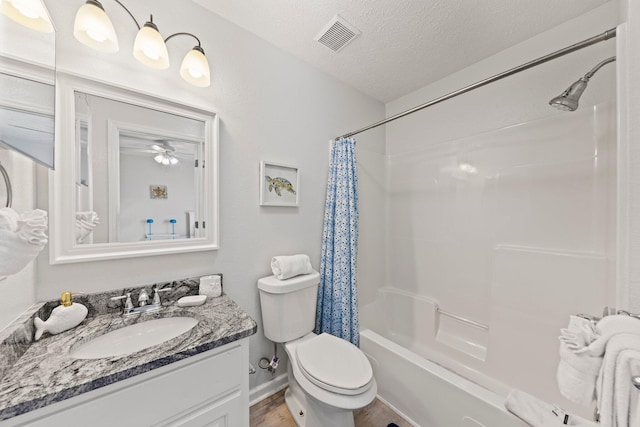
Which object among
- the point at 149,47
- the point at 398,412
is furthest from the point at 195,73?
the point at 398,412

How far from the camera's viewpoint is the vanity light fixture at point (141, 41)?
2.96ft

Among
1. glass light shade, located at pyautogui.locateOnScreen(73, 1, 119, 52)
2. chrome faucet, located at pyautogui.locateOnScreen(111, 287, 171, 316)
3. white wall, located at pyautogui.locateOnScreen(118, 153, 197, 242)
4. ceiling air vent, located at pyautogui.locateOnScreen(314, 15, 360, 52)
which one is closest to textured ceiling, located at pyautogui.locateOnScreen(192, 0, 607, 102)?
ceiling air vent, located at pyautogui.locateOnScreen(314, 15, 360, 52)

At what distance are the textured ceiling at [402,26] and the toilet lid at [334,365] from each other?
1964mm

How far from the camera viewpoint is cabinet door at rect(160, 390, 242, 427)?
0.78 m

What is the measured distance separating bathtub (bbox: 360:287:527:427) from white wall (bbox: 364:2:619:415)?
4 centimetres

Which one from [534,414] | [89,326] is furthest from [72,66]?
[534,414]

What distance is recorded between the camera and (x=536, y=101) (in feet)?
5.02

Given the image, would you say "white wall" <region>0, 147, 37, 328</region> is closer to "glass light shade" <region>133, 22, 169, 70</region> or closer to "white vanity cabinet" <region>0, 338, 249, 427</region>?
"white vanity cabinet" <region>0, 338, 249, 427</region>

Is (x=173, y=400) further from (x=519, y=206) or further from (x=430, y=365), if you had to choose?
(x=519, y=206)

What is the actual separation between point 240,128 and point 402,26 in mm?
1195

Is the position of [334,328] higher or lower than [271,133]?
lower

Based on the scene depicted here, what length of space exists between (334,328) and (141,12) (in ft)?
7.13

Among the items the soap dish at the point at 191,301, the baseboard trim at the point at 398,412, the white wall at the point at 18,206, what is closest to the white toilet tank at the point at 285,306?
the soap dish at the point at 191,301

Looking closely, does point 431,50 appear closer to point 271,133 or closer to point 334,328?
point 271,133
